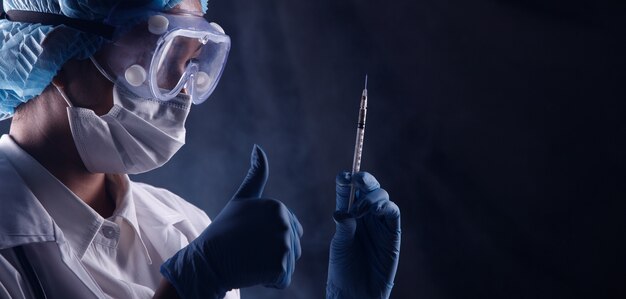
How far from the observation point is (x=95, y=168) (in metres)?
1.38

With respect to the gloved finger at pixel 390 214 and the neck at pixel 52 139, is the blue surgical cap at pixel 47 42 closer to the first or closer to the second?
the neck at pixel 52 139

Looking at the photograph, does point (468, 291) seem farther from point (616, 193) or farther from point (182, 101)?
point (182, 101)

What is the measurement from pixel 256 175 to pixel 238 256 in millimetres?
181

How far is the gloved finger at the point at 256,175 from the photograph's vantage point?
1305 mm

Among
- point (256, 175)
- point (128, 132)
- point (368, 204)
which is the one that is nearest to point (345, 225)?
point (368, 204)

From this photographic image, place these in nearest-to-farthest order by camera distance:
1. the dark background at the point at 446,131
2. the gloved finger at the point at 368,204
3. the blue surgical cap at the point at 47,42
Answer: the blue surgical cap at the point at 47,42, the gloved finger at the point at 368,204, the dark background at the point at 446,131

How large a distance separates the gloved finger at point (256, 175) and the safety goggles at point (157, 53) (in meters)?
0.25

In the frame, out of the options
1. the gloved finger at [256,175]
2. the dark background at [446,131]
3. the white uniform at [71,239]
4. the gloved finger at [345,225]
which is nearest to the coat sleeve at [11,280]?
the white uniform at [71,239]

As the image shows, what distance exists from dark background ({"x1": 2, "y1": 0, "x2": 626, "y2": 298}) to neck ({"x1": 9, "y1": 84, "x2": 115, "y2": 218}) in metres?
0.87

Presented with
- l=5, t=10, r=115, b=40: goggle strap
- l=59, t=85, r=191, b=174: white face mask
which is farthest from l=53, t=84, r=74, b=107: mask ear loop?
l=5, t=10, r=115, b=40: goggle strap

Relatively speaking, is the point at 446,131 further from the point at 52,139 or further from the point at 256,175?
the point at 52,139

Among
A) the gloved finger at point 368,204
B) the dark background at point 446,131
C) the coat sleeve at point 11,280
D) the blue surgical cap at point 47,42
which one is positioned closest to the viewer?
the coat sleeve at point 11,280

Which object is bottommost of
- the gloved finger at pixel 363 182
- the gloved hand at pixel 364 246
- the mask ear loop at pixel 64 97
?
the gloved hand at pixel 364 246

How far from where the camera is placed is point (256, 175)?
1327 millimetres
